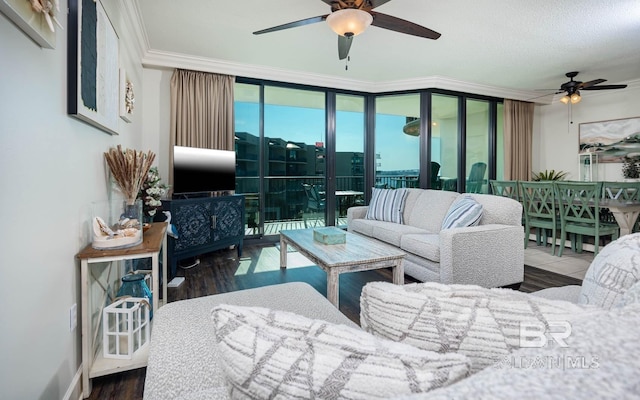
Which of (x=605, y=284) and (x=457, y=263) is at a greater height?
(x=605, y=284)

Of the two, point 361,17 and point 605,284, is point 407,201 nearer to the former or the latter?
point 361,17

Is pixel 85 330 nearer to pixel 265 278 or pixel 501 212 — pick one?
pixel 265 278

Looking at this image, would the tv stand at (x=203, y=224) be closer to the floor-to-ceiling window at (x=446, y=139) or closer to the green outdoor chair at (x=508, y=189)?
the floor-to-ceiling window at (x=446, y=139)

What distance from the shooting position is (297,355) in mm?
440

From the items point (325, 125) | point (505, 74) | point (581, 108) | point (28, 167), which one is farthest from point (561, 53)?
point (28, 167)

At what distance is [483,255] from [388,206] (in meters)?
1.44

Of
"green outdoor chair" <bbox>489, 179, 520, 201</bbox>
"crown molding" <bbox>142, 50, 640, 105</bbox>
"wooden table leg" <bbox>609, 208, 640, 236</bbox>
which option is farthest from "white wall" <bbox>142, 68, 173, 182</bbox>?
"wooden table leg" <bbox>609, 208, 640, 236</bbox>

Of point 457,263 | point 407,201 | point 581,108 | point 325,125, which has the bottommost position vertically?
point 457,263

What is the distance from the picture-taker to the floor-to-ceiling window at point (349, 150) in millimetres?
5301

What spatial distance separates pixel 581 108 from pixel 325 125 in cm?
493

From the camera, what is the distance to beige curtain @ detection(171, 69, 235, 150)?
164 inches

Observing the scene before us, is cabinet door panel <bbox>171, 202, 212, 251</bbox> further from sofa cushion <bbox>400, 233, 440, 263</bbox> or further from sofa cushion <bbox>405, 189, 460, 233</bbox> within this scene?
sofa cushion <bbox>405, 189, 460, 233</bbox>

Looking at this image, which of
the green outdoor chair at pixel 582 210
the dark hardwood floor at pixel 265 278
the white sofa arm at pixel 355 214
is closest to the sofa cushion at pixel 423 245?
the dark hardwood floor at pixel 265 278

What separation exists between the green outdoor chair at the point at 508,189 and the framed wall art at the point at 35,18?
5072 mm
